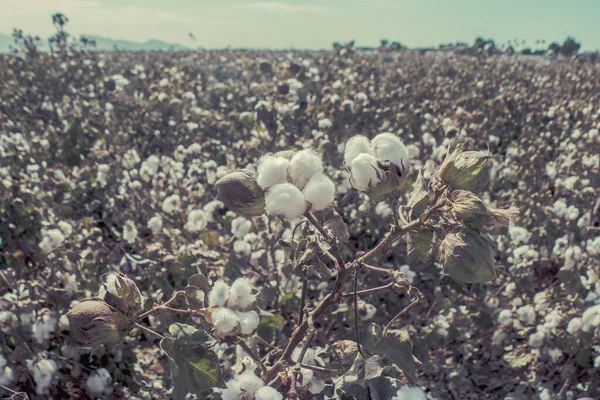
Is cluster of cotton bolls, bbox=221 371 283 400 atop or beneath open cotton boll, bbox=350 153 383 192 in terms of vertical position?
beneath

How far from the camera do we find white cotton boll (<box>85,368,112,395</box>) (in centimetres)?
223

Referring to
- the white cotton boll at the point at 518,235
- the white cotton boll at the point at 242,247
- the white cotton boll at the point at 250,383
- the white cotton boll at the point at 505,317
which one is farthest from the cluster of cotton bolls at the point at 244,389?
the white cotton boll at the point at 518,235

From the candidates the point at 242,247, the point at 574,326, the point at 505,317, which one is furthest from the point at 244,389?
the point at 505,317

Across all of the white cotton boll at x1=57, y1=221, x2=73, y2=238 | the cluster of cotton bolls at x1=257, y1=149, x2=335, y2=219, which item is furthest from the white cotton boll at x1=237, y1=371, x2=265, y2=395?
the white cotton boll at x1=57, y1=221, x2=73, y2=238

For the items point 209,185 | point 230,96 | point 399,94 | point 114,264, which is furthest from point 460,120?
point 114,264

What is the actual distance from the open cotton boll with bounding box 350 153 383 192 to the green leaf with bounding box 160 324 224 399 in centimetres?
51

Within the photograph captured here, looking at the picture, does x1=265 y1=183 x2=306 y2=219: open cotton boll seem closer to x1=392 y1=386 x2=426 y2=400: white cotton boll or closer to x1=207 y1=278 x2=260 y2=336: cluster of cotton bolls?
x1=207 y1=278 x2=260 y2=336: cluster of cotton bolls

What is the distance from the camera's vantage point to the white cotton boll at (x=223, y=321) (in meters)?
1.10

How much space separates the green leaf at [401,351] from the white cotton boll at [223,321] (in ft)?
1.19

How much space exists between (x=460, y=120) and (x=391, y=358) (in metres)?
5.57

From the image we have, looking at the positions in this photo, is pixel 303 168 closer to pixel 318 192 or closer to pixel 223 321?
pixel 318 192

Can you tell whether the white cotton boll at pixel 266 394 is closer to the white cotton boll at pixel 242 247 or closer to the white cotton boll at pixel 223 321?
the white cotton boll at pixel 223 321

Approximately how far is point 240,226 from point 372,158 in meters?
1.92

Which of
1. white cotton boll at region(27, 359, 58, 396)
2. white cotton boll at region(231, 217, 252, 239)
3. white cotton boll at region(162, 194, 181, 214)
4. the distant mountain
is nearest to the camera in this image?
white cotton boll at region(27, 359, 58, 396)
